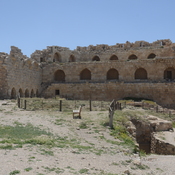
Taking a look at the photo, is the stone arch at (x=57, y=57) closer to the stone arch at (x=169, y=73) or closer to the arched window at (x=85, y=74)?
the arched window at (x=85, y=74)

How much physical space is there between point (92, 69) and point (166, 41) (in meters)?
17.7

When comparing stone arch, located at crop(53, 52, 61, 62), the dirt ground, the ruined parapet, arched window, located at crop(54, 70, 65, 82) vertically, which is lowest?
the dirt ground

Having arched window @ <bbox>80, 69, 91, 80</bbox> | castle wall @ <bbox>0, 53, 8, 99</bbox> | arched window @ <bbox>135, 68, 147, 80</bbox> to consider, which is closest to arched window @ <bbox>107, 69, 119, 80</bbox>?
arched window @ <bbox>80, 69, 91, 80</bbox>

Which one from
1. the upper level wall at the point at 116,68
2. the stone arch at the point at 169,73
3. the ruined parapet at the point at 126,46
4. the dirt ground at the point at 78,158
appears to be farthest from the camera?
the ruined parapet at the point at 126,46

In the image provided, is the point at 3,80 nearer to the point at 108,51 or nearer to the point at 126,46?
the point at 108,51

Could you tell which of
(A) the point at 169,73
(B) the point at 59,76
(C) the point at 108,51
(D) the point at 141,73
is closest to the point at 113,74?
(D) the point at 141,73

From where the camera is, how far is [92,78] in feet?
106

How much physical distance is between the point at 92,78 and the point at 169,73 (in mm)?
11217

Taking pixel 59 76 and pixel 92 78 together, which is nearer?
pixel 92 78

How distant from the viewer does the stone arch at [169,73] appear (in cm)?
3284

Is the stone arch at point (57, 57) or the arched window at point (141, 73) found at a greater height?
the stone arch at point (57, 57)

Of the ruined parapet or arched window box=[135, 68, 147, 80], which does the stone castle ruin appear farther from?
the ruined parapet

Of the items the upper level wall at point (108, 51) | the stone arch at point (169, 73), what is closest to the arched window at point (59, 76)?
the upper level wall at point (108, 51)

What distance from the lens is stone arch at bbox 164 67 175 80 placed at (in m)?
32.8
